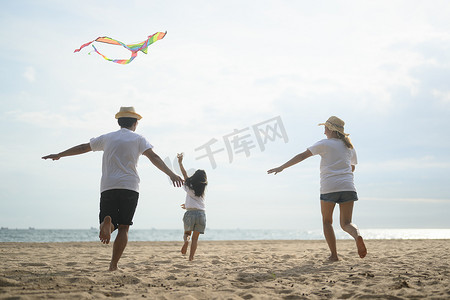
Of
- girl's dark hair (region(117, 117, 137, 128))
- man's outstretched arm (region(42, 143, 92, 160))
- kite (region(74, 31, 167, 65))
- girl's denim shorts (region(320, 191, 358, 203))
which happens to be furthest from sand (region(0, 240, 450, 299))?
kite (region(74, 31, 167, 65))

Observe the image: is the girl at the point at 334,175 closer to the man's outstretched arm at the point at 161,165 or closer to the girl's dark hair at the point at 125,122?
the man's outstretched arm at the point at 161,165

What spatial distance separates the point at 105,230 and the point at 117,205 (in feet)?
1.15

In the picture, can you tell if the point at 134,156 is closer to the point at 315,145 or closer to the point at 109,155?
the point at 109,155

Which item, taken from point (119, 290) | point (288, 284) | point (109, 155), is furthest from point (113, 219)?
point (288, 284)

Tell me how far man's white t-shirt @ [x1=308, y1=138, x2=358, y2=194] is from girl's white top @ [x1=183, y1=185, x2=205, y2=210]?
2.26 meters

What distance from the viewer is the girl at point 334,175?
573cm

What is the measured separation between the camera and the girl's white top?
6.93 m

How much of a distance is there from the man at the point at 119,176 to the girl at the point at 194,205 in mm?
1969

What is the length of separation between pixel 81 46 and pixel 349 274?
6.84 meters

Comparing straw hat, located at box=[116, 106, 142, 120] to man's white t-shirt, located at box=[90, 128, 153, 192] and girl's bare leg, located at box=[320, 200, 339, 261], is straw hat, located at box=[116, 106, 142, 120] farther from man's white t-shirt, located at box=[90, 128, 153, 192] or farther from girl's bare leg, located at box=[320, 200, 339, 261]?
girl's bare leg, located at box=[320, 200, 339, 261]

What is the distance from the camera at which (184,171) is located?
7.00 metres

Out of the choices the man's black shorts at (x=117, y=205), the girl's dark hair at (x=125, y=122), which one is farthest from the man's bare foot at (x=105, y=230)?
the girl's dark hair at (x=125, y=122)

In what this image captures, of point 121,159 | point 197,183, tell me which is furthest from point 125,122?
point 197,183

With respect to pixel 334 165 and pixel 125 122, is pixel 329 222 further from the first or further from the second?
pixel 125 122
